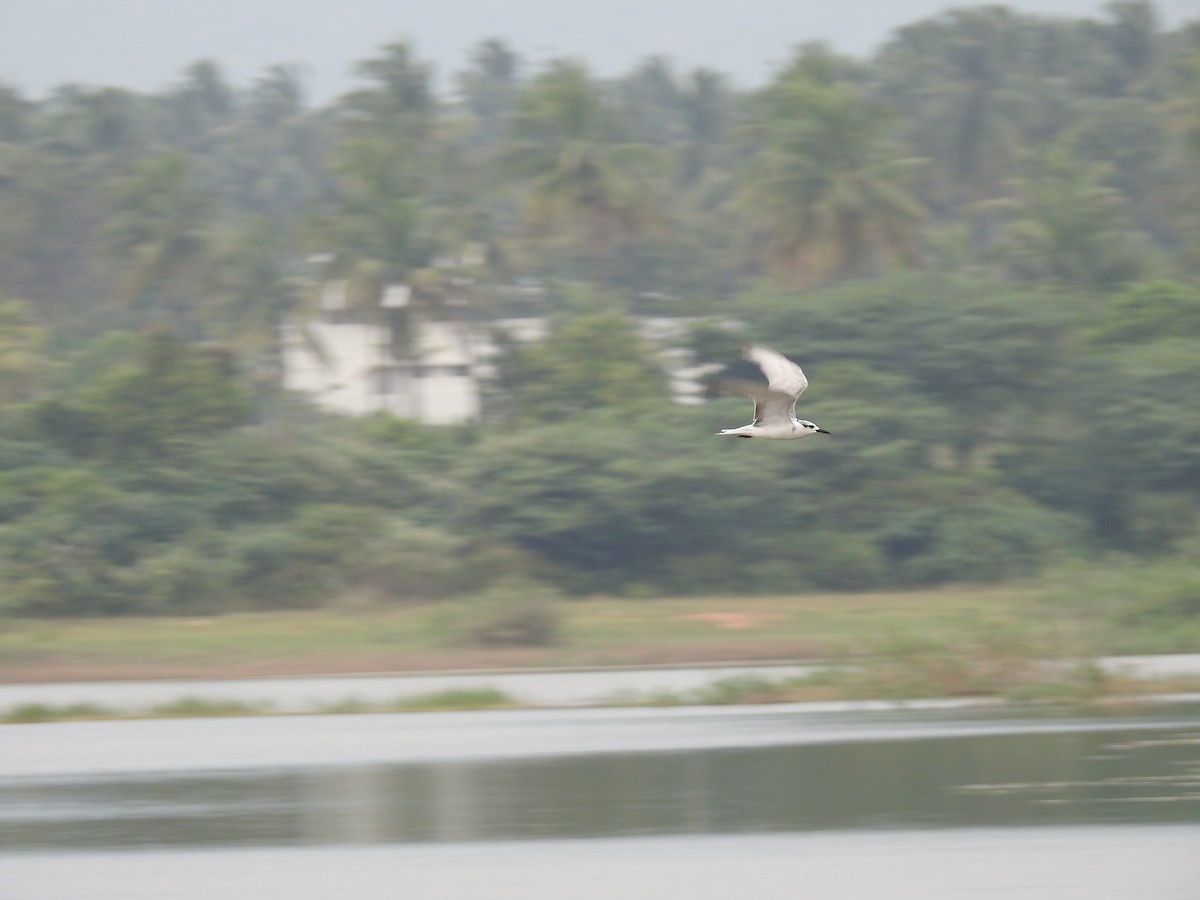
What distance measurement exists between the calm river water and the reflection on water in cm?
4

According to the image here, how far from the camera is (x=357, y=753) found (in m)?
20.0

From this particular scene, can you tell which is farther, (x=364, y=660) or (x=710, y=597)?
(x=710, y=597)

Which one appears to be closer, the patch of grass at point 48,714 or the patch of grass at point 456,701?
the patch of grass at point 456,701

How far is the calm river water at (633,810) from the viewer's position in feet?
44.2

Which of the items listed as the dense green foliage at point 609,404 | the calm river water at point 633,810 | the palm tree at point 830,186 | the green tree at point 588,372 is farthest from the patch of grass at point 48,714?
the palm tree at point 830,186

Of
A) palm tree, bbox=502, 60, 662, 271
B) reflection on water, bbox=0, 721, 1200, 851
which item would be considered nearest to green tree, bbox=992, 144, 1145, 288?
palm tree, bbox=502, 60, 662, 271

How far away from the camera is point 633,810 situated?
51.2 ft

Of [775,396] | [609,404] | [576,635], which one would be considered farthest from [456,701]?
[609,404]

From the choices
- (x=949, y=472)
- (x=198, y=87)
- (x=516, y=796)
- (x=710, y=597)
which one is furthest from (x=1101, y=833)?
(x=198, y=87)

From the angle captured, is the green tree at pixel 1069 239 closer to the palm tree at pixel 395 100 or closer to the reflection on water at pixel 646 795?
the palm tree at pixel 395 100

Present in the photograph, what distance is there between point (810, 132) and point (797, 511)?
10.7 meters

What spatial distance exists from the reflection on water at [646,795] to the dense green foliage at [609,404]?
12977mm

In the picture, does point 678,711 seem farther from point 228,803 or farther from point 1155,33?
point 1155,33

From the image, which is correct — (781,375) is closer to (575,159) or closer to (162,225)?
(575,159)
